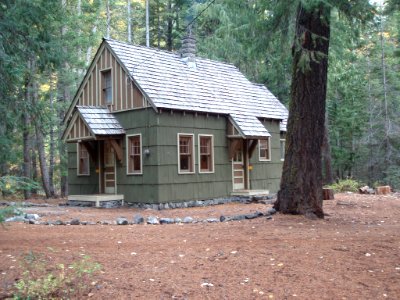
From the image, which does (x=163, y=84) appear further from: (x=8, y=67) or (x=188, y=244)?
(x=188, y=244)

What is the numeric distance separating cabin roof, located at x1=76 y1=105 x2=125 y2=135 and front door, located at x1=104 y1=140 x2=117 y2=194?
0.90 metres

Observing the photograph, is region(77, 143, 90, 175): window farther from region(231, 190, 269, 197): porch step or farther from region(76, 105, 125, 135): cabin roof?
region(231, 190, 269, 197): porch step

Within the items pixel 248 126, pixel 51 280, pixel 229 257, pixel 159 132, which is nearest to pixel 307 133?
pixel 229 257

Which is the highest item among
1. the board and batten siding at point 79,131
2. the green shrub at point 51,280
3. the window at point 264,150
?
the board and batten siding at point 79,131

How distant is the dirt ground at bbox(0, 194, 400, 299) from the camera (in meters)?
5.01

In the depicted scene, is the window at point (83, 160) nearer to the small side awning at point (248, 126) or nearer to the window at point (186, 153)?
the window at point (186, 153)

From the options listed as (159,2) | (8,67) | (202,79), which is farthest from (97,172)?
(159,2)

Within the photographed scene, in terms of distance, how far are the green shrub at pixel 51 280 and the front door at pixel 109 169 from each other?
32.9ft

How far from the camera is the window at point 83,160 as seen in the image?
17.0 meters

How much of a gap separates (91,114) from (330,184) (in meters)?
12.8

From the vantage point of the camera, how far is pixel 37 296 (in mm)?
4738

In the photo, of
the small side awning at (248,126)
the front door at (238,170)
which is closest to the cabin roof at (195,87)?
the small side awning at (248,126)

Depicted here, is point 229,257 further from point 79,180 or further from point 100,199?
→ point 79,180

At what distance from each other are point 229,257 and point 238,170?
11.5m
